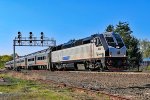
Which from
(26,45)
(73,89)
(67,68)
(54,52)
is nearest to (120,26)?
(26,45)

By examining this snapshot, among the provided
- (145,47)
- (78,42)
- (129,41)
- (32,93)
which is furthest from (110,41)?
(145,47)

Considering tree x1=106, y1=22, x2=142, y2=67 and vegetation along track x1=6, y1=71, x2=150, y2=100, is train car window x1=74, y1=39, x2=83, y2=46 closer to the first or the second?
vegetation along track x1=6, y1=71, x2=150, y2=100

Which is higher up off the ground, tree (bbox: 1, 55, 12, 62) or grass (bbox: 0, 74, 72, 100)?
tree (bbox: 1, 55, 12, 62)

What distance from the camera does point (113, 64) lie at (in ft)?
107

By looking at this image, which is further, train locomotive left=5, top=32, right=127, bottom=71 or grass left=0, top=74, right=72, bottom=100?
train locomotive left=5, top=32, right=127, bottom=71

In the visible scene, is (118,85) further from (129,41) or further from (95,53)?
(129,41)

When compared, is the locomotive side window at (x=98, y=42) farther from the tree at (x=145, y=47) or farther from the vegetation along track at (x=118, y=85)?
the tree at (x=145, y=47)

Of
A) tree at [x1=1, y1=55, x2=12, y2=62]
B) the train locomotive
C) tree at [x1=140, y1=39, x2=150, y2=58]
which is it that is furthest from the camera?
tree at [x1=1, y1=55, x2=12, y2=62]

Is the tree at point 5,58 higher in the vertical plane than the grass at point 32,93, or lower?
higher

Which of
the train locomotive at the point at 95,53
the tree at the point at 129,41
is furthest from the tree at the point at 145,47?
the train locomotive at the point at 95,53

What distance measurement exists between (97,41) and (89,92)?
64.3ft

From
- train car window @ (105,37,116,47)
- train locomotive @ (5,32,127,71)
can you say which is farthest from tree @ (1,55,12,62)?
train car window @ (105,37,116,47)

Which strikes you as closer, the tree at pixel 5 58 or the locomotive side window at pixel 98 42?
the locomotive side window at pixel 98 42

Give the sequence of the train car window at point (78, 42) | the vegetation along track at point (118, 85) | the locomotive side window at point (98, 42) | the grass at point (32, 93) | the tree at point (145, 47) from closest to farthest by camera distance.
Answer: the grass at point (32, 93) → the vegetation along track at point (118, 85) → the locomotive side window at point (98, 42) → the train car window at point (78, 42) → the tree at point (145, 47)
